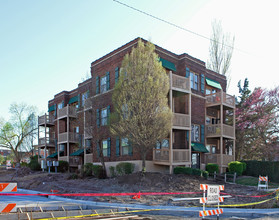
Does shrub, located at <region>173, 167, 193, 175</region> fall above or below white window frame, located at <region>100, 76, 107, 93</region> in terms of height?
below

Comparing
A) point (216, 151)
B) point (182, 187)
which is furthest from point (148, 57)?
point (216, 151)

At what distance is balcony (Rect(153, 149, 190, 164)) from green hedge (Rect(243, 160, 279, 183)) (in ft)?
25.3

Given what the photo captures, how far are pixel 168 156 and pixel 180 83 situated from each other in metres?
5.64

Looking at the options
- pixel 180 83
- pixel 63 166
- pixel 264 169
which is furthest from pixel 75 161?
pixel 264 169

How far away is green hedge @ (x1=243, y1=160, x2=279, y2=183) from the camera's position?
2477 cm

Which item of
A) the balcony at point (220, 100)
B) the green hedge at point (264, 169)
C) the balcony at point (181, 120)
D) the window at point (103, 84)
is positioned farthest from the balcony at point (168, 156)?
the green hedge at point (264, 169)

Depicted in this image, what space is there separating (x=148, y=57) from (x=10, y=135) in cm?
4093

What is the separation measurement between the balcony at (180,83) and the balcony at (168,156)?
15.0 ft

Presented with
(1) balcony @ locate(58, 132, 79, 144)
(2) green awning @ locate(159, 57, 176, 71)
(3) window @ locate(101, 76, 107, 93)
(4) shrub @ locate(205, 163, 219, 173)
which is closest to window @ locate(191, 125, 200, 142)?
(4) shrub @ locate(205, 163, 219, 173)

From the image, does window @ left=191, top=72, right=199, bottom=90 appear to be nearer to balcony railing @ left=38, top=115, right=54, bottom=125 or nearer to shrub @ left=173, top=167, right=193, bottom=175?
shrub @ left=173, top=167, right=193, bottom=175

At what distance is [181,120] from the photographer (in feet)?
73.7

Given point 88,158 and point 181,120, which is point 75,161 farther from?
point 181,120

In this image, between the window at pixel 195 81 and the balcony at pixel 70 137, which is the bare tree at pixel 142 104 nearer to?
the window at pixel 195 81

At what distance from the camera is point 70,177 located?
2350 centimetres
